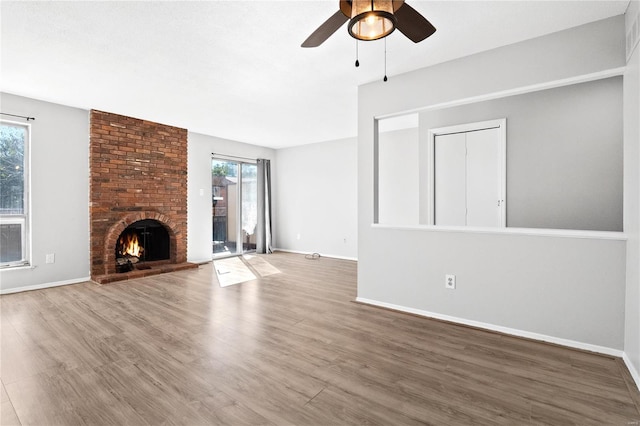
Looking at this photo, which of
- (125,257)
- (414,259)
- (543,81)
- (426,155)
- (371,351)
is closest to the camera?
(371,351)

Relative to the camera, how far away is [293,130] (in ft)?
19.4

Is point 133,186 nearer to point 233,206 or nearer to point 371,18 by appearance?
point 233,206

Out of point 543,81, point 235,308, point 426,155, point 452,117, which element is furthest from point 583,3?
point 235,308

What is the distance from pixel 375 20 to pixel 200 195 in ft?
17.3

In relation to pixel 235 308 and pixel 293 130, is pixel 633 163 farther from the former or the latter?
pixel 293 130

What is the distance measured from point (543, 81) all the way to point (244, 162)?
5.82m

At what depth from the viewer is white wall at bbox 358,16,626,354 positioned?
235 cm

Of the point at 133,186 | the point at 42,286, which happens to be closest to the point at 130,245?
the point at 133,186

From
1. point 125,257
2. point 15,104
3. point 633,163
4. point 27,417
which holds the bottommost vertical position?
point 27,417

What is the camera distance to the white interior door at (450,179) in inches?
164

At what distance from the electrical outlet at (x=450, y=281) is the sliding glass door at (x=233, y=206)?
4.98 meters

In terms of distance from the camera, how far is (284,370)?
2086mm

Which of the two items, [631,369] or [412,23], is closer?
[412,23]

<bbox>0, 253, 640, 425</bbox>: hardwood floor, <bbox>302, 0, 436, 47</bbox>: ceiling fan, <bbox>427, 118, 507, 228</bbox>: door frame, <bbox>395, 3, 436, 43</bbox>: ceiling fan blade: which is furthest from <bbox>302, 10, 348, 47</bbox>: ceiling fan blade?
<bbox>427, 118, 507, 228</bbox>: door frame
